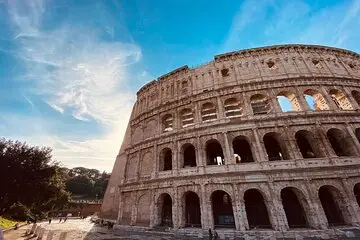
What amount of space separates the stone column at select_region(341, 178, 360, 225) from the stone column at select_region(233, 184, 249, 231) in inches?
273

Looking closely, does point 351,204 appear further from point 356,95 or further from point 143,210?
point 143,210

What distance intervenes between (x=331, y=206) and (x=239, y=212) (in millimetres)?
7428

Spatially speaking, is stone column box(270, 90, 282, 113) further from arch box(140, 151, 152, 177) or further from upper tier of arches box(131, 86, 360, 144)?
arch box(140, 151, 152, 177)

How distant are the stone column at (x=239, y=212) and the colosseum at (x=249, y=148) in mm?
65

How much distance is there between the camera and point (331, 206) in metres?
14.9

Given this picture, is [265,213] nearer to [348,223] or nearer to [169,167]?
[348,223]

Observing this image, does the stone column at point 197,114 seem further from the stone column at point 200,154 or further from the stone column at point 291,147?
the stone column at point 291,147

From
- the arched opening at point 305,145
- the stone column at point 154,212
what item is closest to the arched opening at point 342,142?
the arched opening at point 305,145

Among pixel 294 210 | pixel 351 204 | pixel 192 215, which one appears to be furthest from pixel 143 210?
pixel 351 204

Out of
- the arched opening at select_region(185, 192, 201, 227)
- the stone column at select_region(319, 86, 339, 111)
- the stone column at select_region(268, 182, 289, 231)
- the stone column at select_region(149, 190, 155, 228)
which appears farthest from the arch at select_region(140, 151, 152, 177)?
the stone column at select_region(319, 86, 339, 111)

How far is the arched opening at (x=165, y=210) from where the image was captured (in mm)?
17031

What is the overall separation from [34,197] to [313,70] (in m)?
27.7

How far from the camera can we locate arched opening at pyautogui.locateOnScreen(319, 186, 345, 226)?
13885 millimetres

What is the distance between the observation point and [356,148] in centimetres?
1473
